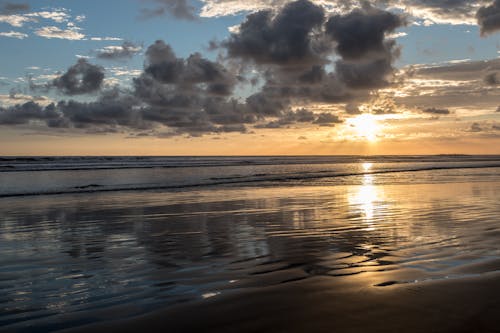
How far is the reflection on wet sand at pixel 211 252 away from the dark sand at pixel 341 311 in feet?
1.23

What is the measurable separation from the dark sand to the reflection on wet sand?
0.38m

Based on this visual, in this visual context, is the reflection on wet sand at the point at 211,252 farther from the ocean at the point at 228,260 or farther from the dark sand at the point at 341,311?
the dark sand at the point at 341,311

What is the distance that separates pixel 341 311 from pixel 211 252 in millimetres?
4557

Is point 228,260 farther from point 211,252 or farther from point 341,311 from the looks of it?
point 341,311

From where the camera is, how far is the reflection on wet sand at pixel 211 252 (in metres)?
6.44

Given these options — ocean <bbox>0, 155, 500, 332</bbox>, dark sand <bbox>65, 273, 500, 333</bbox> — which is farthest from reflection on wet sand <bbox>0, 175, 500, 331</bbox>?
dark sand <bbox>65, 273, 500, 333</bbox>

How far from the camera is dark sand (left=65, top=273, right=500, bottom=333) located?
4977 mm

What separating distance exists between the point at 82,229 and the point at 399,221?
984 centimetres

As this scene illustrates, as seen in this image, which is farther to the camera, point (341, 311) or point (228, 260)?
point (228, 260)

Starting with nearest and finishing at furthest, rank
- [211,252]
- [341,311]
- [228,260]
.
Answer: [341,311]
[228,260]
[211,252]

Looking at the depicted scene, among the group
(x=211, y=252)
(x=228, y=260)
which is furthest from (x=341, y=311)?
(x=211, y=252)

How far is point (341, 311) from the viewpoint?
17.9 feet

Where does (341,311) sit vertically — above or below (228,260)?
above

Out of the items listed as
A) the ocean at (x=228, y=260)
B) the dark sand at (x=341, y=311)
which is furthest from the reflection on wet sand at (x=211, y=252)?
the dark sand at (x=341, y=311)
